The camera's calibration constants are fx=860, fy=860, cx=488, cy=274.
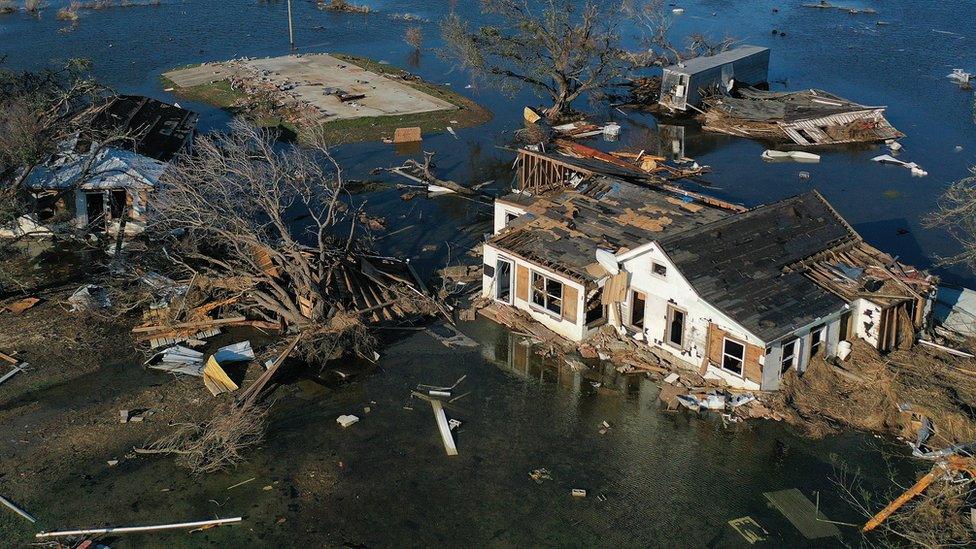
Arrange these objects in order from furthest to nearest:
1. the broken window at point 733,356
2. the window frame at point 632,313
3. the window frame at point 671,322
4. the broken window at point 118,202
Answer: the broken window at point 118,202, the window frame at point 632,313, the window frame at point 671,322, the broken window at point 733,356

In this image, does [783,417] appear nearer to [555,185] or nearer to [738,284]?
[738,284]

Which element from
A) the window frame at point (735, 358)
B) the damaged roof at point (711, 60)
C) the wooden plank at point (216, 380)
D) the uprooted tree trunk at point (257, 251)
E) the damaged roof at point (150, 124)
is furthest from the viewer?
the damaged roof at point (711, 60)

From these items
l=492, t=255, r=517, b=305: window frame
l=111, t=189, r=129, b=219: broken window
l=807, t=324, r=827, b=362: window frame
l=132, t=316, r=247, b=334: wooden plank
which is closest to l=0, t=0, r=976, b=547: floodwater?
l=492, t=255, r=517, b=305: window frame

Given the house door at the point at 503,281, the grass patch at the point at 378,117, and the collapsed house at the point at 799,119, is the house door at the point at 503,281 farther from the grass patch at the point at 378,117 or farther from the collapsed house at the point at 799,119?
the collapsed house at the point at 799,119

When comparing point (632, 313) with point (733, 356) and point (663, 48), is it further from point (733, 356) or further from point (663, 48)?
point (663, 48)

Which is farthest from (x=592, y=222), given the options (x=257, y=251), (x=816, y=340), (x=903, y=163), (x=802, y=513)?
(x=903, y=163)

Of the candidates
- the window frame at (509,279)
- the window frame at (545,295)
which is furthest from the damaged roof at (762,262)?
the window frame at (509,279)

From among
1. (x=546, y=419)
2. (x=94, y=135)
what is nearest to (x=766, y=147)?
(x=546, y=419)
